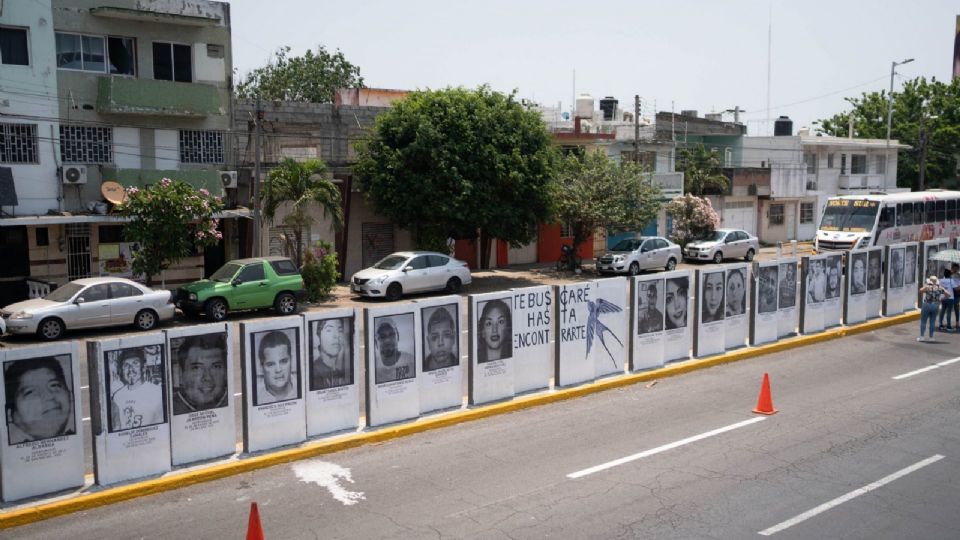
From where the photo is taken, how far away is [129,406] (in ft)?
31.7

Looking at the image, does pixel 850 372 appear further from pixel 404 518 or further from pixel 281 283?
pixel 281 283

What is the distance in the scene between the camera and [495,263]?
122 feet

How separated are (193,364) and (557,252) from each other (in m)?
30.4

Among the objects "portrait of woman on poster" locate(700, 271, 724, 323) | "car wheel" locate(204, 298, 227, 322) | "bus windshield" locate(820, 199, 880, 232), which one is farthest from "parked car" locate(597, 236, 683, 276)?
"portrait of woman on poster" locate(700, 271, 724, 323)

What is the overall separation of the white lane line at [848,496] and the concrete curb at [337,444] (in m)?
4.87

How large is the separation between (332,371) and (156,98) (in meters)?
19.0

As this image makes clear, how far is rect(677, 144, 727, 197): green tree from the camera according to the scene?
45.3 m

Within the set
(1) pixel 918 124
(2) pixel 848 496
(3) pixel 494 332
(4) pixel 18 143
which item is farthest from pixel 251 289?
(1) pixel 918 124

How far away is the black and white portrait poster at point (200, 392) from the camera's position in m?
9.98

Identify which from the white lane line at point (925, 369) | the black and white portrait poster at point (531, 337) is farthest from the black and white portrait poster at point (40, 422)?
the white lane line at point (925, 369)

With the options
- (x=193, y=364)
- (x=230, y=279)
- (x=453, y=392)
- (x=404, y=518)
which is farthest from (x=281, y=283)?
(x=404, y=518)

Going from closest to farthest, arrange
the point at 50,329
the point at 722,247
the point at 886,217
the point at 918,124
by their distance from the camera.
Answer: the point at 50,329, the point at 886,217, the point at 722,247, the point at 918,124

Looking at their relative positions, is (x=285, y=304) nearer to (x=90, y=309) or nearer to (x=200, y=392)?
(x=90, y=309)

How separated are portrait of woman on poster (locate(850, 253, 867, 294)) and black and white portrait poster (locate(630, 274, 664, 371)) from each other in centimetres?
687
